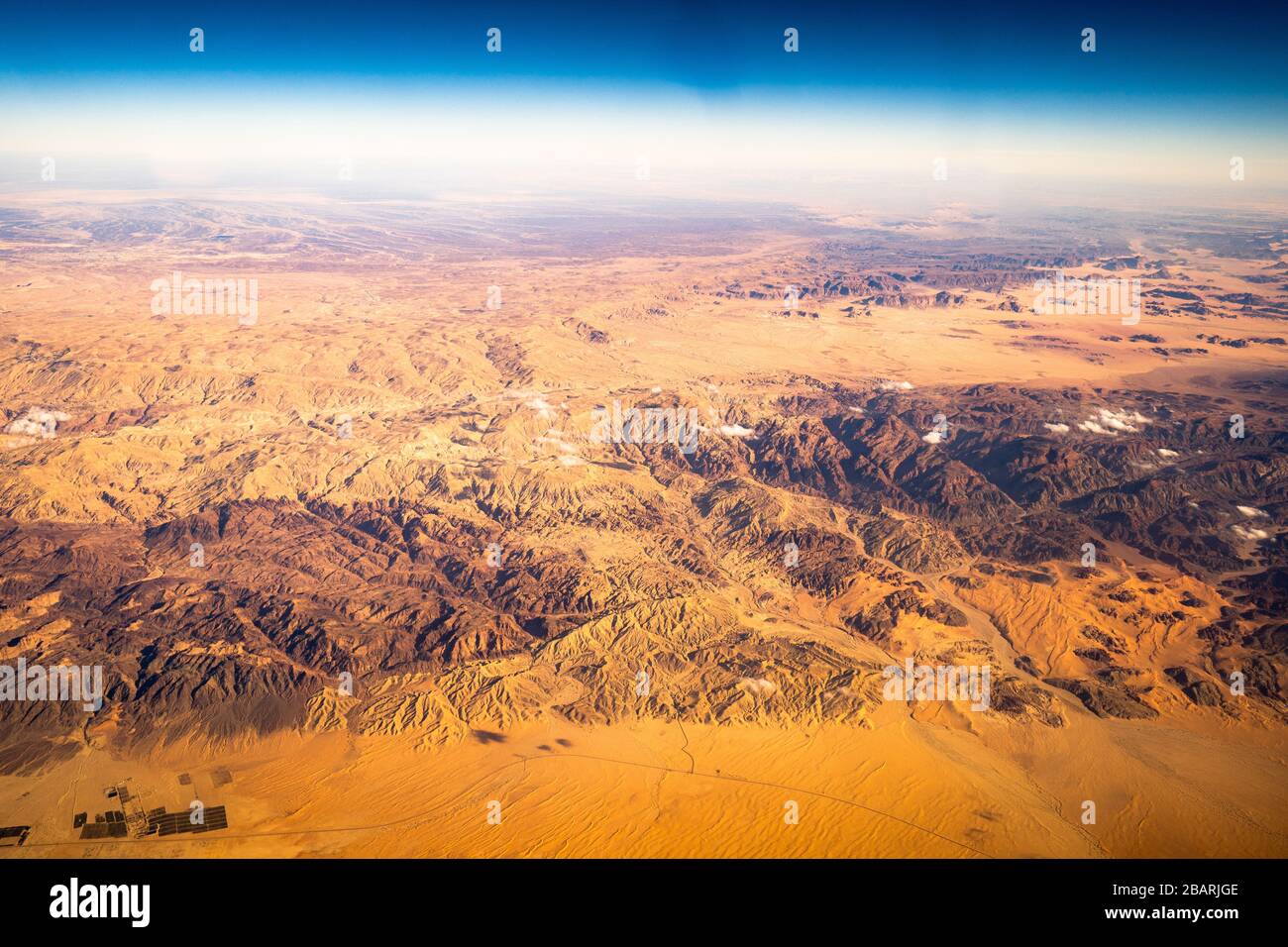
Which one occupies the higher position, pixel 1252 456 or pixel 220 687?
pixel 1252 456

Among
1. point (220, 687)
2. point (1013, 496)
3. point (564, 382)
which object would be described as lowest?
point (220, 687)

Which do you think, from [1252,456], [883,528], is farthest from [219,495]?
[1252,456]

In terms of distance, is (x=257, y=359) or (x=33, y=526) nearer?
(x=33, y=526)

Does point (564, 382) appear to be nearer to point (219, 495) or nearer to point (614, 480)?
point (614, 480)

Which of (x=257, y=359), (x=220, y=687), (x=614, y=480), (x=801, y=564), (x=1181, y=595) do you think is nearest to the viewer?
(x=220, y=687)

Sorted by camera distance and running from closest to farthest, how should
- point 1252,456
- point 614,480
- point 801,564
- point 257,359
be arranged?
point 801,564 < point 614,480 < point 1252,456 < point 257,359

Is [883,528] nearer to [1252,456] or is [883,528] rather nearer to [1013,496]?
[1013,496]
